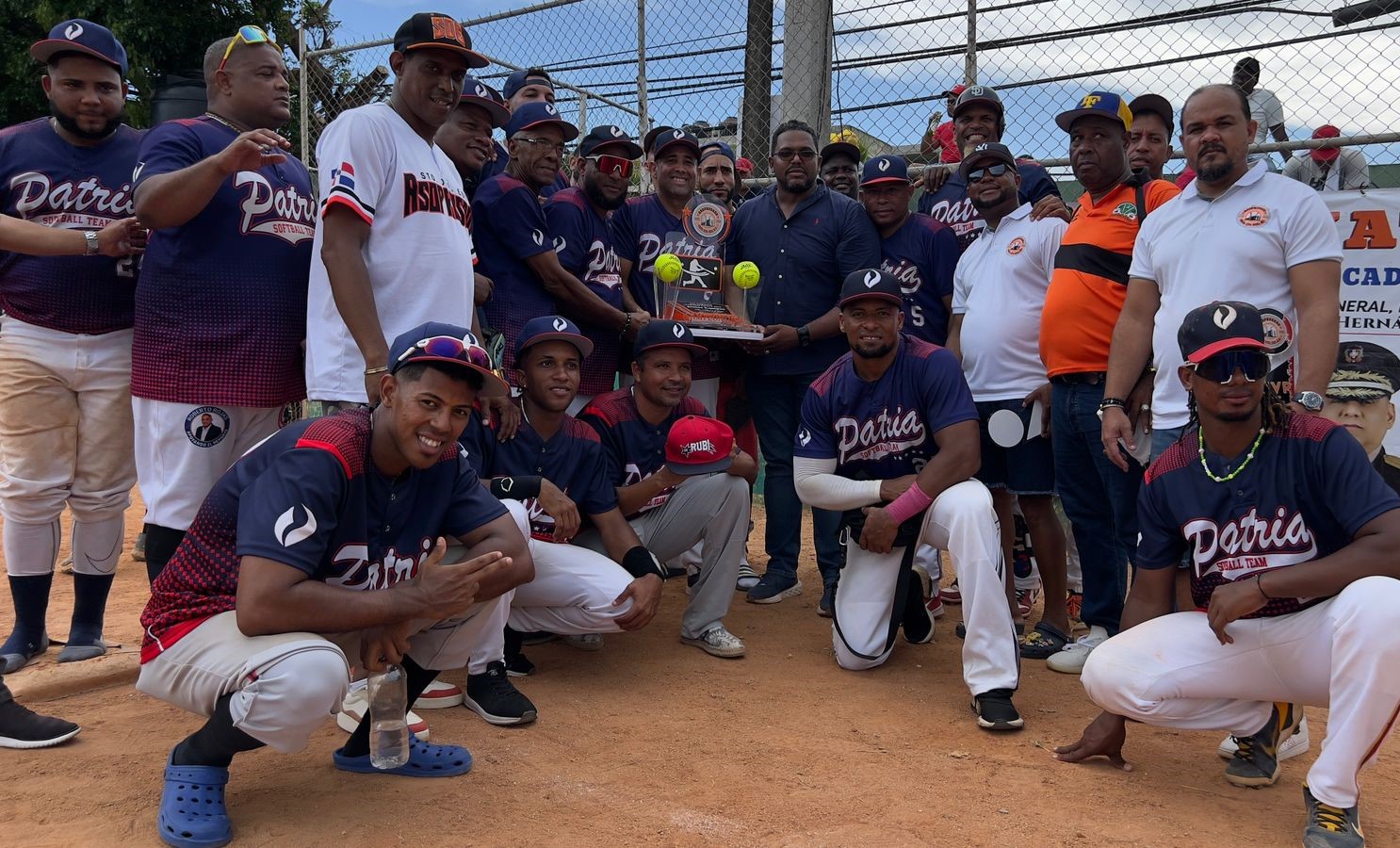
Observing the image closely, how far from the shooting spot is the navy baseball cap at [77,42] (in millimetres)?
3990

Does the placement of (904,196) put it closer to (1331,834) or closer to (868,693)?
(868,693)

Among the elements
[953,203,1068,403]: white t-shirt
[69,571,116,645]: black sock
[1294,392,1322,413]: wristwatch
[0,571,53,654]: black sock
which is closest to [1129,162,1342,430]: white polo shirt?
[1294,392,1322,413]: wristwatch

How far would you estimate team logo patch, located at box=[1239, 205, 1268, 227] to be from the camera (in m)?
3.89

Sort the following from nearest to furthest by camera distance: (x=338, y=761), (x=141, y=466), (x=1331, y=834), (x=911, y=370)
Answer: (x=1331, y=834), (x=338, y=761), (x=141, y=466), (x=911, y=370)

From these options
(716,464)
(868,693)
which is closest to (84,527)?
(716,464)

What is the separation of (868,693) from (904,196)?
8.80 feet

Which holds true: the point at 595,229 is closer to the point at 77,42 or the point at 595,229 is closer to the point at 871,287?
the point at 871,287

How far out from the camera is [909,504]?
4.47m

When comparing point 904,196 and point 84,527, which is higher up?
point 904,196

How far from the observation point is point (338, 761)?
3.43m

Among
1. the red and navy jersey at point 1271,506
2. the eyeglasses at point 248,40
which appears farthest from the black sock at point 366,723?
the red and navy jersey at point 1271,506

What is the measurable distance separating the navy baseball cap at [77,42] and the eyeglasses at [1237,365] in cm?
403

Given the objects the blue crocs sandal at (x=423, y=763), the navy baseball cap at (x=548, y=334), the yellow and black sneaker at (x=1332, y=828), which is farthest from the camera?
the navy baseball cap at (x=548, y=334)

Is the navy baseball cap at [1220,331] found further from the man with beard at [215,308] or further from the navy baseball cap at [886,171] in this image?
the man with beard at [215,308]
